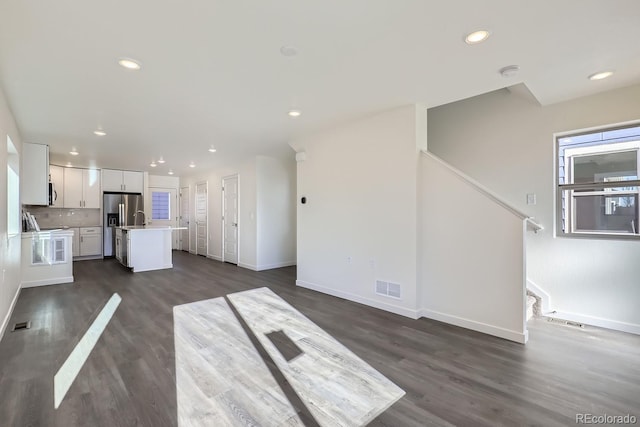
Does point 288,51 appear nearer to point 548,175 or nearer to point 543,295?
point 548,175

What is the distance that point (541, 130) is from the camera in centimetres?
356

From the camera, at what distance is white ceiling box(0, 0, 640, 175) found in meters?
1.83

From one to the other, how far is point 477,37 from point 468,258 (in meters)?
2.10

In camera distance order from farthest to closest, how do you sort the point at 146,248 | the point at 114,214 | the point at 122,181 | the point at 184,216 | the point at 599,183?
the point at 184,216 < the point at 122,181 < the point at 114,214 < the point at 146,248 < the point at 599,183

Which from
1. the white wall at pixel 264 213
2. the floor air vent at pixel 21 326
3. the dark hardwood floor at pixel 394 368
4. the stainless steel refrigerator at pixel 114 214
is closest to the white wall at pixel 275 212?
the white wall at pixel 264 213

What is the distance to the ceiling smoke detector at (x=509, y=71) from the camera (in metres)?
2.53

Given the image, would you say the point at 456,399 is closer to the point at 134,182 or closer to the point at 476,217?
the point at 476,217

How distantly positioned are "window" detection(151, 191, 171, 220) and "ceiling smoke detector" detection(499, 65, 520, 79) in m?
9.42

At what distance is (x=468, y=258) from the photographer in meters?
3.15

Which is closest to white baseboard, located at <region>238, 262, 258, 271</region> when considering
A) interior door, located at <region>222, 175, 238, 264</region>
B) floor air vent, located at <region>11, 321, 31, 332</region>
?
interior door, located at <region>222, 175, 238, 264</region>

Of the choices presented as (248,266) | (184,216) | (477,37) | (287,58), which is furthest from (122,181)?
(477,37)

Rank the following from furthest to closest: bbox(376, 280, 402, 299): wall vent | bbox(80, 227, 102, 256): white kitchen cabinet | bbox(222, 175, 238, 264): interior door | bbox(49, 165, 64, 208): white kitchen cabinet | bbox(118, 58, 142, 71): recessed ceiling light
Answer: bbox(80, 227, 102, 256): white kitchen cabinet → bbox(49, 165, 64, 208): white kitchen cabinet → bbox(222, 175, 238, 264): interior door → bbox(376, 280, 402, 299): wall vent → bbox(118, 58, 142, 71): recessed ceiling light

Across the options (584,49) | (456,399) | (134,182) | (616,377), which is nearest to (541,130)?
(584,49)

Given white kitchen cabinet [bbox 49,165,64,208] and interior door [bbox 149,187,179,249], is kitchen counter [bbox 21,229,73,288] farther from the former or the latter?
interior door [bbox 149,187,179,249]
